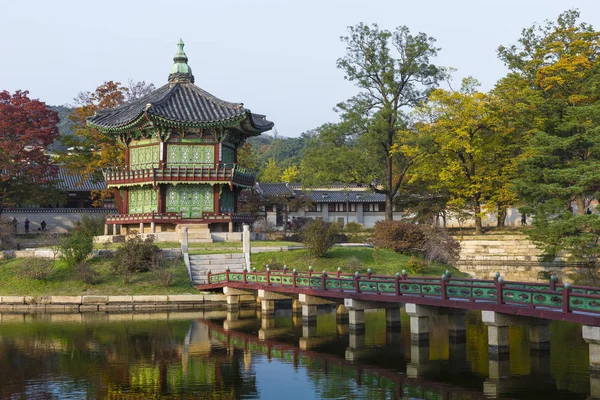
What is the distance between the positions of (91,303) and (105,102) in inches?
1132

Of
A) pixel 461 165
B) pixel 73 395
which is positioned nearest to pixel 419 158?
pixel 461 165

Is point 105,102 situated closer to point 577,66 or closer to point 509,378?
point 577,66

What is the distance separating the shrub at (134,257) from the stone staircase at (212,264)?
2159 millimetres

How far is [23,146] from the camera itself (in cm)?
5634

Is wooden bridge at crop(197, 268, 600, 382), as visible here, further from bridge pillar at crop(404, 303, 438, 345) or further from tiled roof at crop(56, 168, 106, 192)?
tiled roof at crop(56, 168, 106, 192)

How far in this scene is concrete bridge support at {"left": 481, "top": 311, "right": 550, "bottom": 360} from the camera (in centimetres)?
2212

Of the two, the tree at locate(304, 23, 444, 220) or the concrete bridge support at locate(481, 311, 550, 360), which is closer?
the concrete bridge support at locate(481, 311, 550, 360)

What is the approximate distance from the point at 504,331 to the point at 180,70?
123ft

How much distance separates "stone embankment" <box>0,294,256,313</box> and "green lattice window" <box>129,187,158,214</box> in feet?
49.3

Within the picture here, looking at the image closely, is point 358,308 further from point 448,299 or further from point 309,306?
point 448,299

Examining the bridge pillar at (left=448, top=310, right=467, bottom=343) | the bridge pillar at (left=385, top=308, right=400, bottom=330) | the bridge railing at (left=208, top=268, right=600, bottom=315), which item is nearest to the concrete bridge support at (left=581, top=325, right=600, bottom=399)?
the bridge railing at (left=208, top=268, right=600, bottom=315)

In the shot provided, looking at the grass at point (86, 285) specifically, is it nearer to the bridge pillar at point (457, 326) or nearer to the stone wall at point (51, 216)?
the bridge pillar at point (457, 326)

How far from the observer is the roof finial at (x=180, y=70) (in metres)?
53.6

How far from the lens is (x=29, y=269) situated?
121ft
